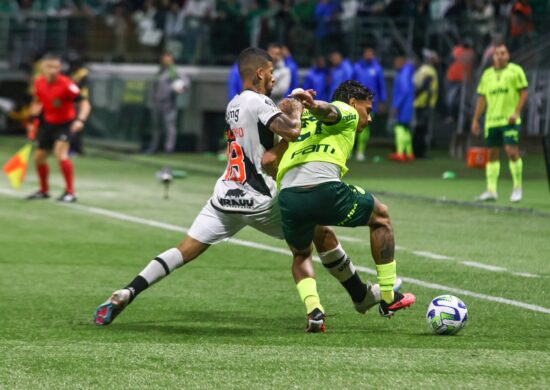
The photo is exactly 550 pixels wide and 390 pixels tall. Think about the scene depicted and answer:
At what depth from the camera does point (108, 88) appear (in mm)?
35406

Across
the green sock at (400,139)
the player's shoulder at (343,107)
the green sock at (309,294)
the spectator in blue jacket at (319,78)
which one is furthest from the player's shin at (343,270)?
the spectator in blue jacket at (319,78)

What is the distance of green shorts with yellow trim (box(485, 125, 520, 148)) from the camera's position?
1969cm

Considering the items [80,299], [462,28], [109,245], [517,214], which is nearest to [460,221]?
[517,214]

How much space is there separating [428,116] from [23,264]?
1994 cm

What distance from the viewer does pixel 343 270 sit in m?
9.68

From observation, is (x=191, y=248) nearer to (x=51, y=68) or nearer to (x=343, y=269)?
(x=343, y=269)

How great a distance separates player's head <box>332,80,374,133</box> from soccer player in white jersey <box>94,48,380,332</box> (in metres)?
0.50

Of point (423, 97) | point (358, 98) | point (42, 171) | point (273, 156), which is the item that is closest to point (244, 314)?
point (273, 156)

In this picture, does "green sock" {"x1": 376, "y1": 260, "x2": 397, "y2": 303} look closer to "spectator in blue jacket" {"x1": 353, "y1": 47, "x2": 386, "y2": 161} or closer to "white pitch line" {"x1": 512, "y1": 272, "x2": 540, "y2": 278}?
"white pitch line" {"x1": 512, "y1": 272, "x2": 540, "y2": 278}

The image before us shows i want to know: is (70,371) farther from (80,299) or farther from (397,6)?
(397,6)

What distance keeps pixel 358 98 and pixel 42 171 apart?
11.6 meters

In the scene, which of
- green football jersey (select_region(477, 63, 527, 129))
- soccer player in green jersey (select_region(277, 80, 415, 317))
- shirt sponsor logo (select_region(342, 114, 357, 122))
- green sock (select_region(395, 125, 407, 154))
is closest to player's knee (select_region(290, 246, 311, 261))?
soccer player in green jersey (select_region(277, 80, 415, 317))

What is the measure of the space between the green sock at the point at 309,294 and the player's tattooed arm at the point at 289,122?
101cm

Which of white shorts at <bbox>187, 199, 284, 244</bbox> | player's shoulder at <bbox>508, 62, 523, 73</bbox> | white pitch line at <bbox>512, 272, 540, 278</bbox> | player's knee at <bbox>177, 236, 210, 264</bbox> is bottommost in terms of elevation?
white pitch line at <bbox>512, 272, 540, 278</bbox>
